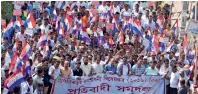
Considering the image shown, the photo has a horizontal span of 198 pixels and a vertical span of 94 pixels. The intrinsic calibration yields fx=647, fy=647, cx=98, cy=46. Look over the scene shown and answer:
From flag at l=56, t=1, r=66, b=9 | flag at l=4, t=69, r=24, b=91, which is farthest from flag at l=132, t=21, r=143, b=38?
flag at l=4, t=69, r=24, b=91

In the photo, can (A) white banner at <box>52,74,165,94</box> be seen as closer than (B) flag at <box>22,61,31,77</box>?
No

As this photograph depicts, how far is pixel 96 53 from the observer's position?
64.8 ft

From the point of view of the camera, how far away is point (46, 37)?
21.9 metres

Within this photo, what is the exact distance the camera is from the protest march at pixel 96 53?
1814cm

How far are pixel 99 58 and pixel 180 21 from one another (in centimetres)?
948

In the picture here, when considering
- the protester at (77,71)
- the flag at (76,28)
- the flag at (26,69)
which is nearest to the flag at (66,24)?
the flag at (76,28)

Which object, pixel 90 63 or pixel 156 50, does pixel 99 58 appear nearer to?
pixel 90 63

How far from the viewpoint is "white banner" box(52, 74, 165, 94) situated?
60.6ft

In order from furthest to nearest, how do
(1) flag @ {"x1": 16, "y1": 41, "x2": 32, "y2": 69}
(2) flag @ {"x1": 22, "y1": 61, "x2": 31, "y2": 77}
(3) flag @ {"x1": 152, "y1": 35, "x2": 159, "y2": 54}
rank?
(3) flag @ {"x1": 152, "y1": 35, "x2": 159, "y2": 54} < (1) flag @ {"x1": 16, "y1": 41, "x2": 32, "y2": 69} < (2) flag @ {"x1": 22, "y1": 61, "x2": 31, "y2": 77}

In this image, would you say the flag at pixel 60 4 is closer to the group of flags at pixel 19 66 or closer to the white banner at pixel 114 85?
the group of flags at pixel 19 66

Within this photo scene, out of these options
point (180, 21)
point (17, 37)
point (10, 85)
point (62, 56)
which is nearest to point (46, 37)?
point (17, 37)

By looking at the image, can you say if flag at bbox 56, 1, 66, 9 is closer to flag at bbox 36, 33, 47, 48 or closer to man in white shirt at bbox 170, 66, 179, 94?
flag at bbox 36, 33, 47, 48

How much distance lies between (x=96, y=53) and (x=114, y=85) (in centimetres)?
153

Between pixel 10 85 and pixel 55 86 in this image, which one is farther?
pixel 55 86
